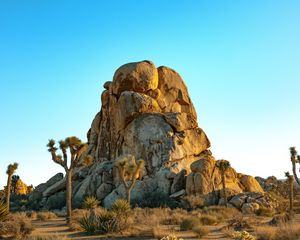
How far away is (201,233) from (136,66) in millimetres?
30584

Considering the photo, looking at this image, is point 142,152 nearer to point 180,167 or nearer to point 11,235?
point 180,167

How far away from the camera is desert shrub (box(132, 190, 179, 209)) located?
30.6 metres

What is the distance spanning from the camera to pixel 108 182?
3653 centimetres

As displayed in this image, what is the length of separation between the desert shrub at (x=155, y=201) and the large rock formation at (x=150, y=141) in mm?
679

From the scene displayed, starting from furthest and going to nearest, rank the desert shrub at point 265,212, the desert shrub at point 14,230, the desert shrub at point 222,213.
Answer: the desert shrub at point 265,212, the desert shrub at point 222,213, the desert shrub at point 14,230

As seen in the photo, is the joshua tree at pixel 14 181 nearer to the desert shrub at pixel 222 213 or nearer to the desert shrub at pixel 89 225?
the desert shrub at pixel 222 213

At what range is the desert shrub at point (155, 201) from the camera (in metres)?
30.6

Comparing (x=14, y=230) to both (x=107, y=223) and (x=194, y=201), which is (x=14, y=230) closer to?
(x=107, y=223)

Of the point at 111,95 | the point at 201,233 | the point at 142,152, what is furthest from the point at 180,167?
the point at 201,233

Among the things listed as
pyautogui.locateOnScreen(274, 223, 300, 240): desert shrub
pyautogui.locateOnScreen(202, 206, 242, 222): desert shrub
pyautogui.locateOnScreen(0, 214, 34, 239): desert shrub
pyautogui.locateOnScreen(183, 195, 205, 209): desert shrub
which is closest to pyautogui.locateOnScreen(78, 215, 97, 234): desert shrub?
pyautogui.locateOnScreen(0, 214, 34, 239): desert shrub

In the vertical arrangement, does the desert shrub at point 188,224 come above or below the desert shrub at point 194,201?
below

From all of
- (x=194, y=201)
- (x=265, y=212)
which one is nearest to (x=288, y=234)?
(x=265, y=212)

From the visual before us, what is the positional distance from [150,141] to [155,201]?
26.1 ft

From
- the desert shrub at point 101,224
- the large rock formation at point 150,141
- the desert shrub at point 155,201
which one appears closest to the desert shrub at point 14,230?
the desert shrub at point 101,224
